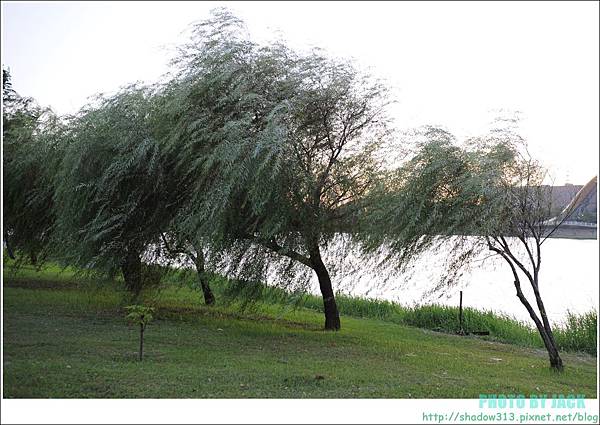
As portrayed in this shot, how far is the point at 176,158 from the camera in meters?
6.20

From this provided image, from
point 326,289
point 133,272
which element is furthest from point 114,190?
point 326,289

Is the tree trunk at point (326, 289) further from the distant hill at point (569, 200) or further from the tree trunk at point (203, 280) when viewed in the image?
the distant hill at point (569, 200)

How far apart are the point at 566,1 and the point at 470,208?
1857mm

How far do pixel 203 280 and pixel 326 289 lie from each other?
1.30m

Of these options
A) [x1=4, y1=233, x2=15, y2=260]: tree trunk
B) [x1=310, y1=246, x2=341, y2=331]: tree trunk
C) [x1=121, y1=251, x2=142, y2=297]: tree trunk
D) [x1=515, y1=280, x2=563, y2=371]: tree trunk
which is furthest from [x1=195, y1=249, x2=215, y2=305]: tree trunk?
[x1=515, y1=280, x2=563, y2=371]: tree trunk

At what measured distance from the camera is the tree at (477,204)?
17.6 ft

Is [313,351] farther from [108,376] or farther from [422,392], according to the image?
[108,376]

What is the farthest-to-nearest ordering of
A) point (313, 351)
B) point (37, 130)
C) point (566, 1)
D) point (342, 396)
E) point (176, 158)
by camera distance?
point (37, 130) < point (176, 158) < point (313, 351) < point (566, 1) < point (342, 396)

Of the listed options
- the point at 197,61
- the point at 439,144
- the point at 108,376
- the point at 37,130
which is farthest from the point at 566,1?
the point at 37,130

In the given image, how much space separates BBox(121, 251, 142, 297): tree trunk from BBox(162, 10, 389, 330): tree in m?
1.02

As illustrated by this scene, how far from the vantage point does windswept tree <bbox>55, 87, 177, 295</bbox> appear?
636 centimetres

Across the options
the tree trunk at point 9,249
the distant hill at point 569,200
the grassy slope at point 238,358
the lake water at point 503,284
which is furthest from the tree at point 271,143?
the tree trunk at point 9,249

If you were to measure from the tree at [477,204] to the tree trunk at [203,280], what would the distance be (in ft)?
6.04

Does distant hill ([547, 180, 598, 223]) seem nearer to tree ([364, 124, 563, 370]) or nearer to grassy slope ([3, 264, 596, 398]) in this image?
tree ([364, 124, 563, 370])
